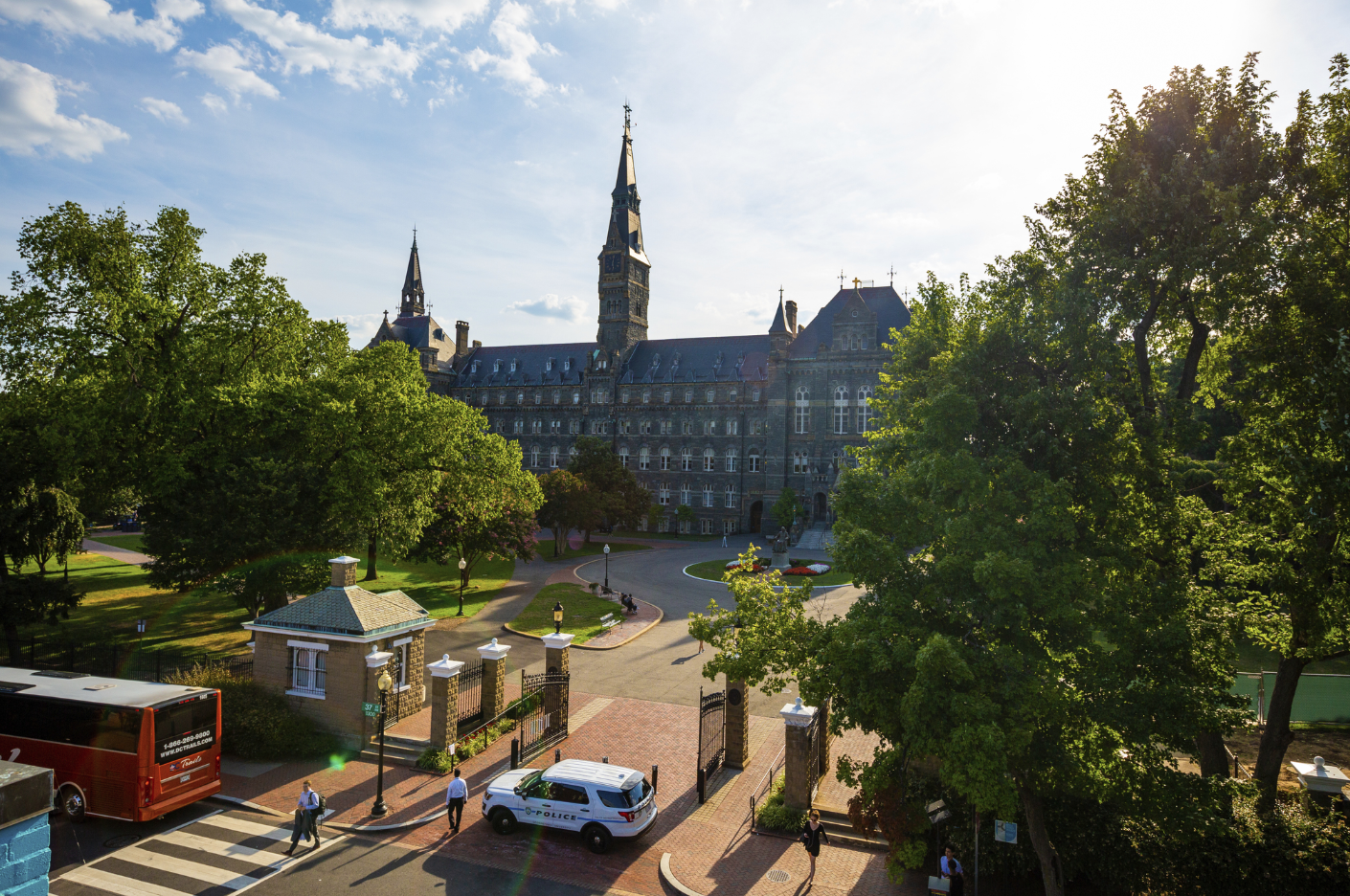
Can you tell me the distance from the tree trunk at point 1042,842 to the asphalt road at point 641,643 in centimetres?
1200

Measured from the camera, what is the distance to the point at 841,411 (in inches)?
2817

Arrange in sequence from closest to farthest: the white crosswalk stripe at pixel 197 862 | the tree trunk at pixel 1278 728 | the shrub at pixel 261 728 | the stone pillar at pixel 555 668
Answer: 1. the white crosswalk stripe at pixel 197 862
2. the tree trunk at pixel 1278 728
3. the shrub at pixel 261 728
4. the stone pillar at pixel 555 668

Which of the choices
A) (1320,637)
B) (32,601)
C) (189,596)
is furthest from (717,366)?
(1320,637)

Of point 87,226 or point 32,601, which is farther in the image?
point 87,226

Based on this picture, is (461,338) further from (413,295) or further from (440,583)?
(440,583)

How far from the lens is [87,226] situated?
28453 millimetres

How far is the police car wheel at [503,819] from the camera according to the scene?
1666 centimetres

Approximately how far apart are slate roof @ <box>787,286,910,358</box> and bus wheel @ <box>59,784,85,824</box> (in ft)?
208

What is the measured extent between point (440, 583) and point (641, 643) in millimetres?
18242

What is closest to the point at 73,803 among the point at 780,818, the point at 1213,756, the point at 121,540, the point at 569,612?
the point at 780,818

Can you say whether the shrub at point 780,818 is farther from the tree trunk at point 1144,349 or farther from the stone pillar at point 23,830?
the stone pillar at point 23,830

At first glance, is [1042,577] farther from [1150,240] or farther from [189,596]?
[189,596]

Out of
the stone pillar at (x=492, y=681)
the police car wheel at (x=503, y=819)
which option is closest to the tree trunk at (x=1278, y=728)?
the police car wheel at (x=503, y=819)

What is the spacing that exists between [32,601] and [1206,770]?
1441 inches
